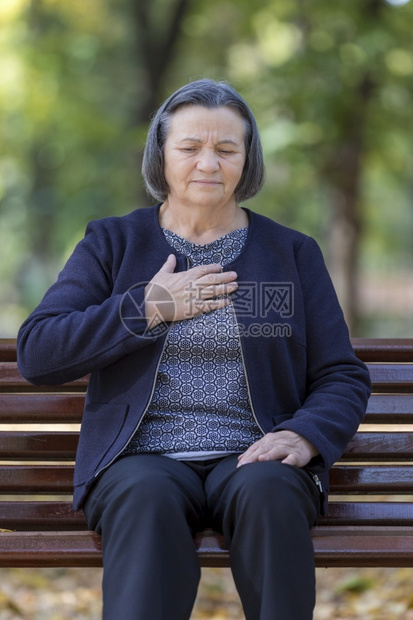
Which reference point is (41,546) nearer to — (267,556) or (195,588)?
(195,588)

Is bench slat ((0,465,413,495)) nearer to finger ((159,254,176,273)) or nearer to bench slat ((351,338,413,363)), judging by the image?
bench slat ((351,338,413,363))

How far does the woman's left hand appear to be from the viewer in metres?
2.48

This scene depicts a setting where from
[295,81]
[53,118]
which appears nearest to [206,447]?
[295,81]

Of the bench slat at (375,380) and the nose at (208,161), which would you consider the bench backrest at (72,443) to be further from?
the nose at (208,161)

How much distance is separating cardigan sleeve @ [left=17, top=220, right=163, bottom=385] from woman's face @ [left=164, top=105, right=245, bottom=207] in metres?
0.37

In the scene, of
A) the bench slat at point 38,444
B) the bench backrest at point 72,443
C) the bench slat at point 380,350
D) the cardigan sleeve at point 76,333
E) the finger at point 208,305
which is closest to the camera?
the cardigan sleeve at point 76,333

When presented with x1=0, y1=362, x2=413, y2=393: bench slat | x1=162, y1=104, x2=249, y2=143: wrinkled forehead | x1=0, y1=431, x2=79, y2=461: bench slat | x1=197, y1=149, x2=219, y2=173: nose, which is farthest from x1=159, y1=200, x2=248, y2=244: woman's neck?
x1=0, y1=431, x2=79, y2=461: bench slat

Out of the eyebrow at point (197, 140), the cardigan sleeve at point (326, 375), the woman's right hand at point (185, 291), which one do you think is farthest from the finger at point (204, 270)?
the eyebrow at point (197, 140)

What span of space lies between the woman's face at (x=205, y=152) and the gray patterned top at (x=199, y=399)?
0.41 meters

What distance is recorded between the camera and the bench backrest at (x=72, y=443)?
2.91m

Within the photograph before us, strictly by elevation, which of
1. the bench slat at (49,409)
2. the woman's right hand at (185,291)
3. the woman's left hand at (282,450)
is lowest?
the bench slat at (49,409)

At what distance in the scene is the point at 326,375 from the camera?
274 centimetres

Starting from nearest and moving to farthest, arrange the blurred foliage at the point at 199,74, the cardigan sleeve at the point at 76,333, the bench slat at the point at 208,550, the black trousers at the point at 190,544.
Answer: the black trousers at the point at 190,544 < the bench slat at the point at 208,550 < the cardigan sleeve at the point at 76,333 < the blurred foliage at the point at 199,74

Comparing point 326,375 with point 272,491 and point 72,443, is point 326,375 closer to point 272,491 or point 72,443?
point 272,491
